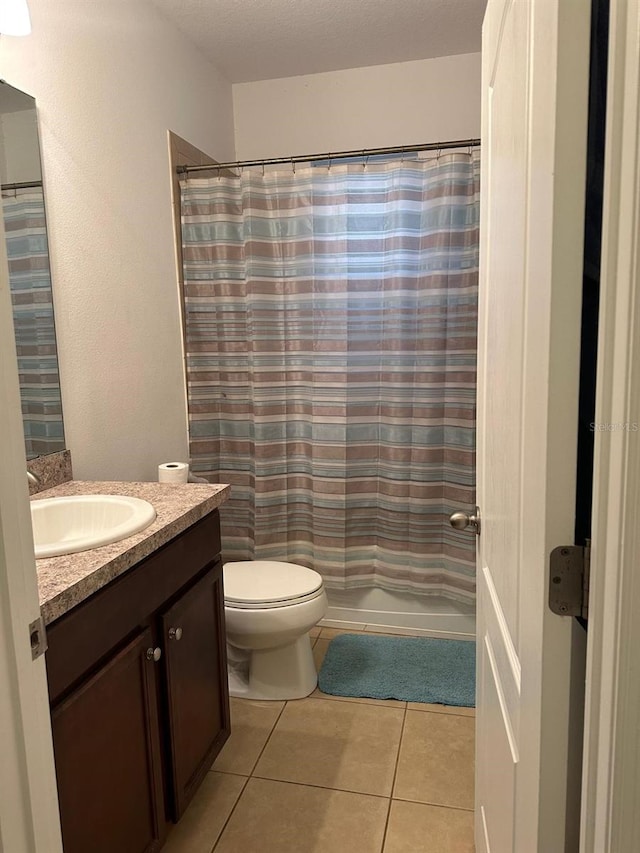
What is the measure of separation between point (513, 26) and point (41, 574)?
3.89ft

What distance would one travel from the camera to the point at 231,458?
8.75 feet

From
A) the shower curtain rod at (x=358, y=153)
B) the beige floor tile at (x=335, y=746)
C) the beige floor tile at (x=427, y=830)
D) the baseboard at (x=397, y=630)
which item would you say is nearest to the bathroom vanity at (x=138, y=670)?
the beige floor tile at (x=335, y=746)

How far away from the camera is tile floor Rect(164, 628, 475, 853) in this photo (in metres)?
1.62

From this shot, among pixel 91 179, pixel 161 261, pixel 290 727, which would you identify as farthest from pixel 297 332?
pixel 290 727

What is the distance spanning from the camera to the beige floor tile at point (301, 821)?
63.1 inches

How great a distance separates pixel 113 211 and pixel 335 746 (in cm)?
192

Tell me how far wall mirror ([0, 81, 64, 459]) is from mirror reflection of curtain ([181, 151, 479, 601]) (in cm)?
85

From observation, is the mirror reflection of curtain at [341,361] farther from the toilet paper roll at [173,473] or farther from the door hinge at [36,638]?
the door hinge at [36,638]

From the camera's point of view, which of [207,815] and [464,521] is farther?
[207,815]

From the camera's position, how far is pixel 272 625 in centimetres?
205

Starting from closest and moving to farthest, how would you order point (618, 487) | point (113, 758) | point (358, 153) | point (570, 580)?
1. point (618, 487)
2. point (570, 580)
3. point (113, 758)
4. point (358, 153)

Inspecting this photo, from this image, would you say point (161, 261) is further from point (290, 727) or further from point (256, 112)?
point (290, 727)

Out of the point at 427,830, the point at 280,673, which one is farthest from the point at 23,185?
the point at 427,830

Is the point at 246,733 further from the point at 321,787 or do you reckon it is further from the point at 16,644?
the point at 16,644
